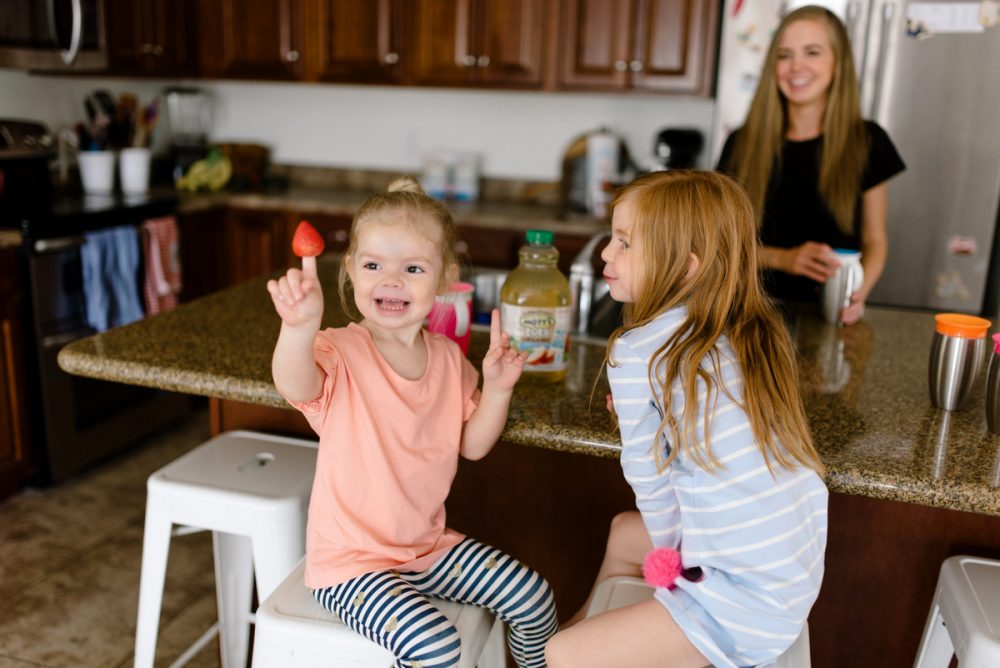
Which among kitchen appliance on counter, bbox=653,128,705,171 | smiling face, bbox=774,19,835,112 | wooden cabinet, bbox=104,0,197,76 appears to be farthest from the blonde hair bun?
wooden cabinet, bbox=104,0,197,76

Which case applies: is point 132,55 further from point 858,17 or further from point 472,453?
point 472,453

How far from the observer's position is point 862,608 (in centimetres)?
162

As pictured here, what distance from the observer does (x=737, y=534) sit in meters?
1.18

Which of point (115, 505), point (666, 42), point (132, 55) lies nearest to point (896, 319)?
point (666, 42)

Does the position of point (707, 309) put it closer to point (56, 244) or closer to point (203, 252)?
point (56, 244)

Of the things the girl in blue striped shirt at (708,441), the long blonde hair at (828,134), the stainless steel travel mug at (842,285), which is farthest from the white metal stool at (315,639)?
the long blonde hair at (828,134)

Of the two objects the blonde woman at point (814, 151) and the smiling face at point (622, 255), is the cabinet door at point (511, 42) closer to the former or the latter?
the blonde woman at point (814, 151)

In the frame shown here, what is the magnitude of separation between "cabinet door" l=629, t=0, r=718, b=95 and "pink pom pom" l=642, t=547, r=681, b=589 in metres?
2.68

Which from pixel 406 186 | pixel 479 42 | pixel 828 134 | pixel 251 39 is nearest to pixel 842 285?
pixel 828 134

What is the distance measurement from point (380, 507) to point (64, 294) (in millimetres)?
2123

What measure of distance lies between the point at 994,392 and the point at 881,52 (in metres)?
2.07

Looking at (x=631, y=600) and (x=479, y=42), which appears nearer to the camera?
(x=631, y=600)

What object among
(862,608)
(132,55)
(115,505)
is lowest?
(115,505)

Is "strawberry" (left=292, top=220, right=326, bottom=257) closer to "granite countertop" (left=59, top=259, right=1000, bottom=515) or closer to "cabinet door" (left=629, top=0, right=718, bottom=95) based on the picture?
"granite countertop" (left=59, top=259, right=1000, bottom=515)
